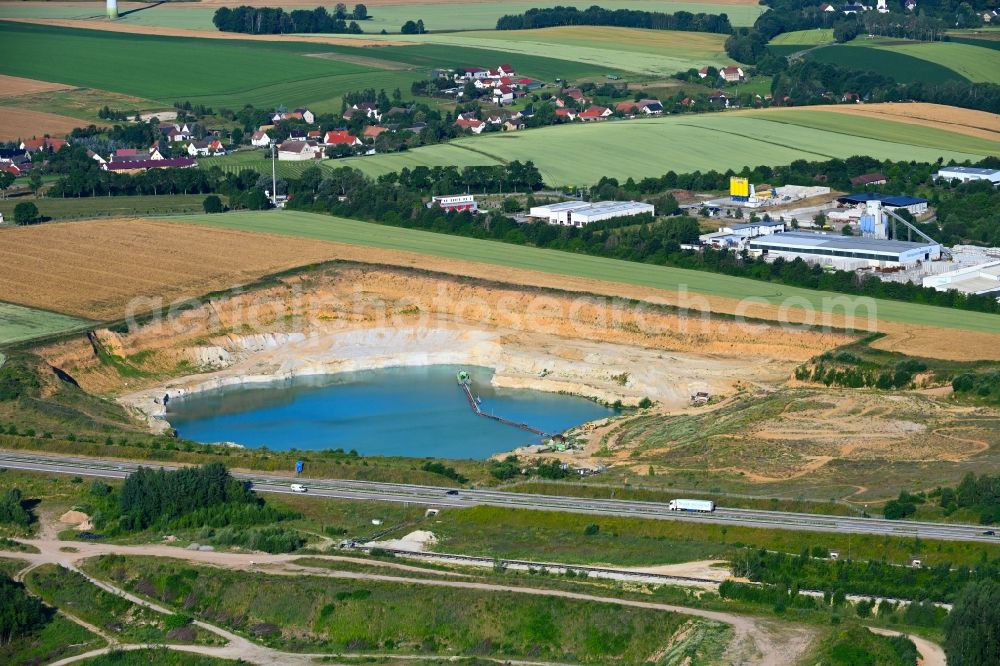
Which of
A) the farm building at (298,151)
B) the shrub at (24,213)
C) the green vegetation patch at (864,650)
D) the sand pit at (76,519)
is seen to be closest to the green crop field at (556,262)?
the shrub at (24,213)

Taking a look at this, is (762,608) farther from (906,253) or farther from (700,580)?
(906,253)

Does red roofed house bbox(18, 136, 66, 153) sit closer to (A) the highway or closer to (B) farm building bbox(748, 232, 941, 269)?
(B) farm building bbox(748, 232, 941, 269)

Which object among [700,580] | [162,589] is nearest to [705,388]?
[700,580]

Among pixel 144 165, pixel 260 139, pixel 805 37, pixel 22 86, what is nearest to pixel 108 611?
pixel 144 165

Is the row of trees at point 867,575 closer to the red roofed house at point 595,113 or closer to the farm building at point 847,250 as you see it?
the farm building at point 847,250

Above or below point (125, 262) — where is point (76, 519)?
below

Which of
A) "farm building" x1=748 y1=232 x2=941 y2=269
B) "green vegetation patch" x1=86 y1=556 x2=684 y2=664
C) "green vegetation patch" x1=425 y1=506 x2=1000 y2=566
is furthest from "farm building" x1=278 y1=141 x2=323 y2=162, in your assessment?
"green vegetation patch" x1=86 y1=556 x2=684 y2=664

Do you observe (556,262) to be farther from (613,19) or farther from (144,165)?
(613,19)
